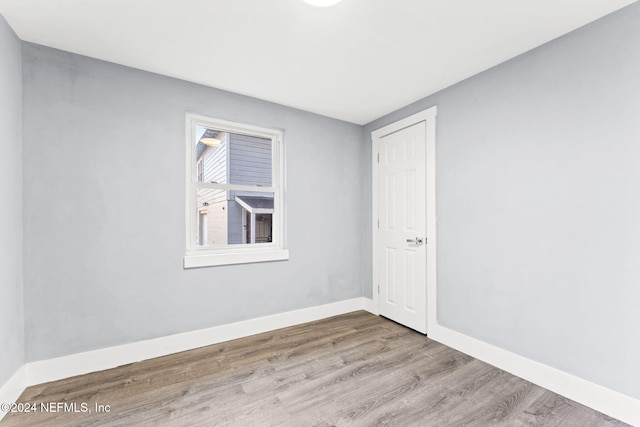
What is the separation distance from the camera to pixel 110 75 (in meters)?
2.33

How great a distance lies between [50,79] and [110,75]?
386 millimetres

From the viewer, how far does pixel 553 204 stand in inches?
79.8

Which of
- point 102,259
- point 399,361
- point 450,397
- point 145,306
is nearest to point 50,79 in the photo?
point 102,259

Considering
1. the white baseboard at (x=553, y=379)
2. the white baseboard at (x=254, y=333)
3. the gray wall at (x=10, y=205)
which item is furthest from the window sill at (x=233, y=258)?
the white baseboard at (x=553, y=379)

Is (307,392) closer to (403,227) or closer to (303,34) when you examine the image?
(403,227)

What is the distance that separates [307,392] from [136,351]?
152 cm

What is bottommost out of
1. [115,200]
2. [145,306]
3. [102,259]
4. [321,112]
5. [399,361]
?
[399,361]

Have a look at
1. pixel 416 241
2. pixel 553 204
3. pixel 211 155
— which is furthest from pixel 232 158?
pixel 553 204

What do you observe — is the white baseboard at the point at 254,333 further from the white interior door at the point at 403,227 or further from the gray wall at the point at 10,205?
the white interior door at the point at 403,227

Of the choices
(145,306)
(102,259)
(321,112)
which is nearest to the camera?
(102,259)

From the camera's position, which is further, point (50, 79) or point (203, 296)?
point (203, 296)

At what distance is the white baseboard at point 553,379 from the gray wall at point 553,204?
0.18 feet

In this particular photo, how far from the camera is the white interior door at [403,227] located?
3010 mm

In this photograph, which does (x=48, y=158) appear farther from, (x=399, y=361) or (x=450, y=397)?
(x=450, y=397)
